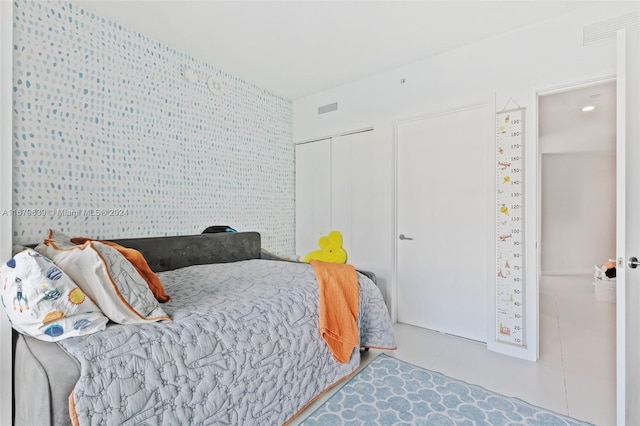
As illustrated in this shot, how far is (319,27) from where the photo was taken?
2.30 meters

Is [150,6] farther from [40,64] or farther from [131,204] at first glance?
[131,204]

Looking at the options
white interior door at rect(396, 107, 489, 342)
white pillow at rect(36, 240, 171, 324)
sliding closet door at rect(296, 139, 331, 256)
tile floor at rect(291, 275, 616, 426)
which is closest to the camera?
white pillow at rect(36, 240, 171, 324)

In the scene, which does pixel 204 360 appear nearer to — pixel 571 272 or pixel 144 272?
pixel 144 272

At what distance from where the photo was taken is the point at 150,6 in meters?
2.07

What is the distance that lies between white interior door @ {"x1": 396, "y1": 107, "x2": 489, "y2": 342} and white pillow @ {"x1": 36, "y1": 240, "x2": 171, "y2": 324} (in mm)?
2328

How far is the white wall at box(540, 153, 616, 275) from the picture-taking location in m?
4.40

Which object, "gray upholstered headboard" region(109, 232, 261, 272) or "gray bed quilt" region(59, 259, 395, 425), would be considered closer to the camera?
"gray bed quilt" region(59, 259, 395, 425)

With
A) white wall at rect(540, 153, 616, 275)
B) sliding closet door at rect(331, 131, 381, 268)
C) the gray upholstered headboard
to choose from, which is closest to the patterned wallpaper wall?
the gray upholstered headboard

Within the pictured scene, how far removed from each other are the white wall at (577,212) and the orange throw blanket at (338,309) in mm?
4609

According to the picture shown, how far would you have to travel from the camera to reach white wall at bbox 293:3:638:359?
6.79 feet

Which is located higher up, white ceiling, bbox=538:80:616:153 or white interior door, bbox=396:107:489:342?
white ceiling, bbox=538:80:616:153

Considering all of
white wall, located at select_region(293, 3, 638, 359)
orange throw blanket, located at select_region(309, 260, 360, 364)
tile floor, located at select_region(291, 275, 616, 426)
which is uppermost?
white wall, located at select_region(293, 3, 638, 359)

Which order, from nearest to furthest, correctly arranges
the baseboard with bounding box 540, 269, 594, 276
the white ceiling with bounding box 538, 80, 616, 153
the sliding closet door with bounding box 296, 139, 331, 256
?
the white ceiling with bounding box 538, 80, 616, 153, the sliding closet door with bounding box 296, 139, 331, 256, the baseboard with bounding box 540, 269, 594, 276

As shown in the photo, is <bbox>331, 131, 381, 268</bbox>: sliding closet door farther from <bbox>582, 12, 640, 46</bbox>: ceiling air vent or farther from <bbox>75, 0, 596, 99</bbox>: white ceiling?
<bbox>582, 12, 640, 46</bbox>: ceiling air vent
